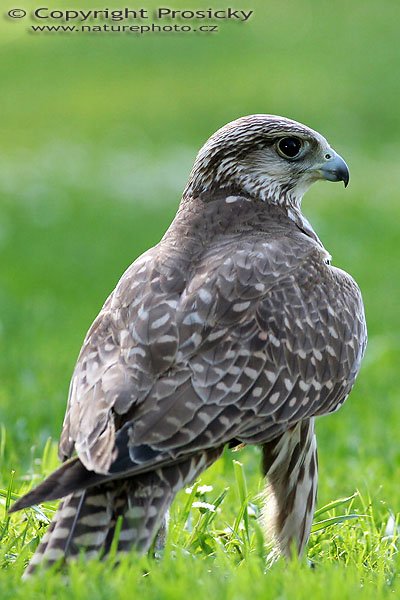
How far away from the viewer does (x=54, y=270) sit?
13828mm

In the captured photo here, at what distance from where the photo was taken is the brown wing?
4.44m

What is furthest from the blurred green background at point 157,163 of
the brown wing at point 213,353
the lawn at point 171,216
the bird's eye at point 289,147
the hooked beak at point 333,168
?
the bird's eye at point 289,147

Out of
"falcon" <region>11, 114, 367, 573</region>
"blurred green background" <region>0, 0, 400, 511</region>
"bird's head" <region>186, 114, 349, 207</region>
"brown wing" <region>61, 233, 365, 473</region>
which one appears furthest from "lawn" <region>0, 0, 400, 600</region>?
"bird's head" <region>186, 114, 349, 207</region>

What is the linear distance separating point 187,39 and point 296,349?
29.8 m

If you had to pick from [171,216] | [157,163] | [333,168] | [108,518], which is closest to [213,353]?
[108,518]

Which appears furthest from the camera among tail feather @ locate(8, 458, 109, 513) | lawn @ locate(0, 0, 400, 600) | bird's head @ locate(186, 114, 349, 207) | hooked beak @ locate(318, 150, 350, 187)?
hooked beak @ locate(318, 150, 350, 187)

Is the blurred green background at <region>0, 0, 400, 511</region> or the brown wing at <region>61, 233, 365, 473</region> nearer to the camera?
the brown wing at <region>61, 233, 365, 473</region>

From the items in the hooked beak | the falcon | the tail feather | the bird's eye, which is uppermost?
the bird's eye

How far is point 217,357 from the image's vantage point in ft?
15.4

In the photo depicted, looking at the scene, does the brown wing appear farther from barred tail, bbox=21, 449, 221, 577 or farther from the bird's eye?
the bird's eye

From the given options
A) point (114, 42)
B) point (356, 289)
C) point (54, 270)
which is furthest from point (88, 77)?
point (356, 289)

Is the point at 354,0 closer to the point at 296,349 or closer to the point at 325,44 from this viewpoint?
the point at 325,44

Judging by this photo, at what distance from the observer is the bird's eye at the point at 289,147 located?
5797 millimetres

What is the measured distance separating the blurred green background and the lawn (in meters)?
0.04
